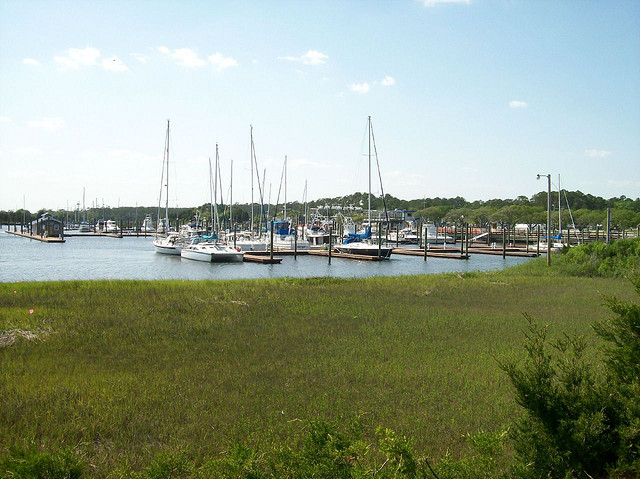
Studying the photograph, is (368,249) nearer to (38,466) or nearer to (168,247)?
(168,247)

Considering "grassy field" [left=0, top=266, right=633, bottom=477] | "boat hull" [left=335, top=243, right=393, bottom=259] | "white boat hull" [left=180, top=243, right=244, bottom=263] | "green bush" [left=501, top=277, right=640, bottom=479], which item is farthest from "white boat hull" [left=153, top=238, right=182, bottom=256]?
"green bush" [left=501, top=277, right=640, bottom=479]

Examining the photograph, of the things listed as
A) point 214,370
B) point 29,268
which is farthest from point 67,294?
point 29,268

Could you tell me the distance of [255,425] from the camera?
8.48 m

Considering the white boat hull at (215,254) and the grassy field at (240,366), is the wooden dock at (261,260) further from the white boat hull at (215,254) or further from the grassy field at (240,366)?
the grassy field at (240,366)

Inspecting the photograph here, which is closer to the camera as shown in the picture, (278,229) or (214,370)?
(214,370)

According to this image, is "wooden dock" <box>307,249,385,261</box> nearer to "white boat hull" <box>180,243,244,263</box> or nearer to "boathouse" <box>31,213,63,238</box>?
"white boat hull" <box>180,243,244,263</box>

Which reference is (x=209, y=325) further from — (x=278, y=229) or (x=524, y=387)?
(x=278, y=229)

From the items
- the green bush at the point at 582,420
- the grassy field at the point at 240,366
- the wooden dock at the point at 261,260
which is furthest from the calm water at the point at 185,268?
the green bush at the point at 582,420

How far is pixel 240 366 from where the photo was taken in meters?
11.9

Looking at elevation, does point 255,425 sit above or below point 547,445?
below

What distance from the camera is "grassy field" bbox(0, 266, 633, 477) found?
8297mm

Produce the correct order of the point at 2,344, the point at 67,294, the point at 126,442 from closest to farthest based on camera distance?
the point at 126,442 < the point at 2,344 < the point at 67,294

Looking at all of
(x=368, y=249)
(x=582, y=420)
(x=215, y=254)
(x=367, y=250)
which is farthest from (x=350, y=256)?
(x=582, y=420)

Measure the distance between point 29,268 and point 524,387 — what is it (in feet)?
187
